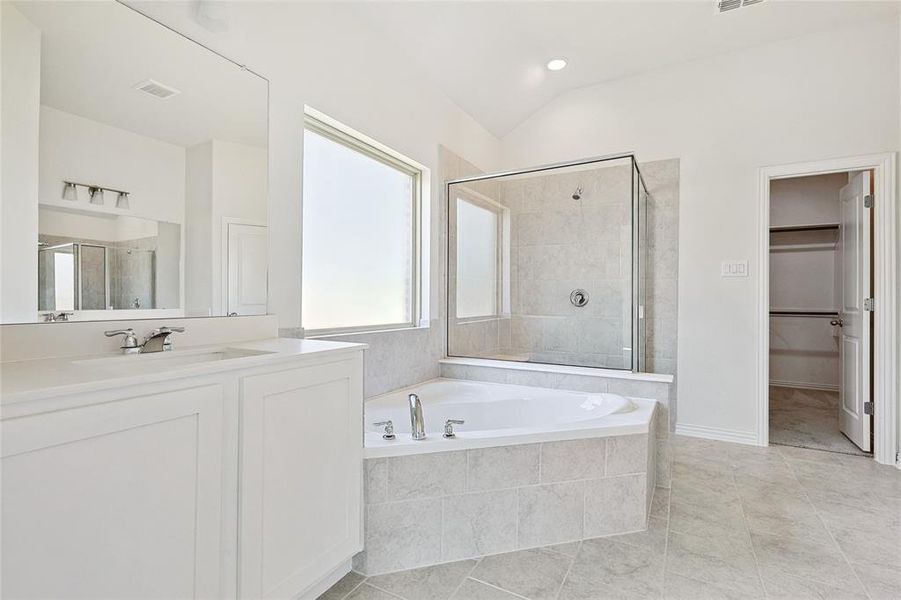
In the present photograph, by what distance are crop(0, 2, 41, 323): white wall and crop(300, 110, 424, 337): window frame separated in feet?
3.28

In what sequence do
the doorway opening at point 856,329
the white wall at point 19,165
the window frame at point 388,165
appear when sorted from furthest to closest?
the doorway opening at point 856,329 → the window frame at point 388,165 → the white wall at point 19,165

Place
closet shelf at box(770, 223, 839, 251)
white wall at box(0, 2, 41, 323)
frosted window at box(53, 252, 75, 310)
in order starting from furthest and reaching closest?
closet shelf at box(770, 223, 839, 251), frosted window at box(53, 252, 75, 310), white wall at box(0, 2, 41, 323)

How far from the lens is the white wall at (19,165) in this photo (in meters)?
1.14

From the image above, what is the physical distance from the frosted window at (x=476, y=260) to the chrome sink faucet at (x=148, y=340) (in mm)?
2083

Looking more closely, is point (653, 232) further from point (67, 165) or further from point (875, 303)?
point (67, 165)

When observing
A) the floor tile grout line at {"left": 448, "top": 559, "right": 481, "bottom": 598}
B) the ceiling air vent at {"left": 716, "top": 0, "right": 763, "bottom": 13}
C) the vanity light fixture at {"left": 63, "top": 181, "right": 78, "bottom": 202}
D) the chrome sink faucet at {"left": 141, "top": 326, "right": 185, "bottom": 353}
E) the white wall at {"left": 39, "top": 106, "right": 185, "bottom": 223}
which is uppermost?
the ceiling air vent at {"left": 716, "top": 0, "right": 763, "bottom": 13}

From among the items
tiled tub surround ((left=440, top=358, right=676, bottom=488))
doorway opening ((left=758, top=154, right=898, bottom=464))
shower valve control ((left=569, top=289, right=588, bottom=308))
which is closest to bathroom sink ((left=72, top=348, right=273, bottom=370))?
tiled tub surround ((left=440, top=358, right=676, bottom=488))

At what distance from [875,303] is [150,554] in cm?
396

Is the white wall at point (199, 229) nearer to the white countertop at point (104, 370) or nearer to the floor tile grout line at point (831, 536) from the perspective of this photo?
the white countertop at point (104, 370)

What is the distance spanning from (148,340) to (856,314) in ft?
13.6

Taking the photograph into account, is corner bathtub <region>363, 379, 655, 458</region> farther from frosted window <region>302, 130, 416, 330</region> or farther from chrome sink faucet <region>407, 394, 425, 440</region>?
frosted window <region>302, 130, 416, 330</region>

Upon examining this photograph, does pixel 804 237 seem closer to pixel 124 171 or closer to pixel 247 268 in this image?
pixel 247 268

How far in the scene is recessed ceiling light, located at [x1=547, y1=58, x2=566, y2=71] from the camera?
3250 mm

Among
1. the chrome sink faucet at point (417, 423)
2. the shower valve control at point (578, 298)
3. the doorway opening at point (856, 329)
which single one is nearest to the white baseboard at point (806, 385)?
the doorway opening at point (856, 329)
